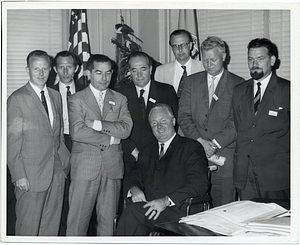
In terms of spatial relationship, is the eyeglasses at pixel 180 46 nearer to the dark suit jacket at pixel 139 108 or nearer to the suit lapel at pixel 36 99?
the dark suit jacket at pixel 139 108

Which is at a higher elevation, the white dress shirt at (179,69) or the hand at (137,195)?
the white dress shirt at (179,69)

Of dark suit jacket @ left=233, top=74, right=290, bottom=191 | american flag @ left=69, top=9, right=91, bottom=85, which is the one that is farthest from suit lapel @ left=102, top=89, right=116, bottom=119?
dark suit jacket @ left=233, top=74, right=290, bottom=191

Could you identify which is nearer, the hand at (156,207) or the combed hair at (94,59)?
the hand at (156,207)

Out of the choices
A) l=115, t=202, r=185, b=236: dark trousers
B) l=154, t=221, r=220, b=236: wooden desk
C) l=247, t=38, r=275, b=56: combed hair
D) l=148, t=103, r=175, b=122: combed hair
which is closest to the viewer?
l=154, t=221, r=220, b=236: wooden desk

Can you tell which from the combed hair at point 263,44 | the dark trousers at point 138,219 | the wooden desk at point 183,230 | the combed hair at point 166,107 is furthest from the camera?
the combed hair at point 166,107

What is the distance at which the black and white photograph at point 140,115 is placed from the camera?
2.68 meters

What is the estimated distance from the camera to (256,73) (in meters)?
2.78

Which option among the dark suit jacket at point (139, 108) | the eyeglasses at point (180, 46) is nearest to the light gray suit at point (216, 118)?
the dark suit jacket at point (139, 108)

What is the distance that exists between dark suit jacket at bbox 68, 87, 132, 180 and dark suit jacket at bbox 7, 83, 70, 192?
4.4 inches

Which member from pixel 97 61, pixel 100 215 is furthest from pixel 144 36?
pixel 100 215

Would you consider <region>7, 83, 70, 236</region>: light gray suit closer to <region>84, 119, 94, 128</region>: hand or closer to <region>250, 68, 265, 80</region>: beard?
<region>84, 119, 94, 128</region>: hand

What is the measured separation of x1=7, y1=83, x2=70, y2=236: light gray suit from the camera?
8.79 ft

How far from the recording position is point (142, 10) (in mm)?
2689
